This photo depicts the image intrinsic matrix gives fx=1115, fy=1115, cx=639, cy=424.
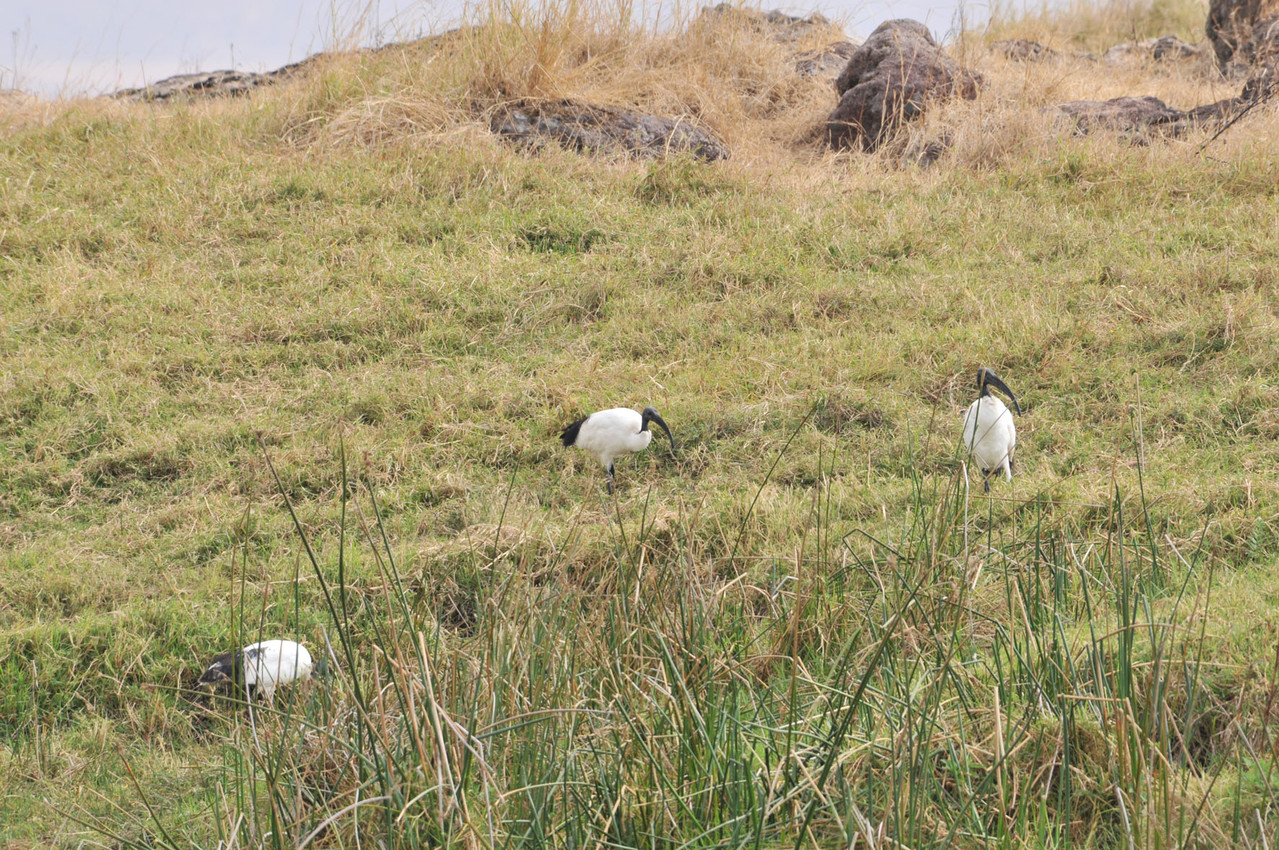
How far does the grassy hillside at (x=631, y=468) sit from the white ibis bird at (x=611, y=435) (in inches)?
6.6

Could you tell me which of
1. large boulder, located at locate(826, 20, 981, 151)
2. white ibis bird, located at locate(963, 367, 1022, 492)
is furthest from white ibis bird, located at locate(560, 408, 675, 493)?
large boulder, located at locate(826, 20, 981, 151)

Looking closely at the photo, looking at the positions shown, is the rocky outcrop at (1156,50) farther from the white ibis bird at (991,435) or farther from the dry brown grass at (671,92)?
the white ibis bird at (991,435)

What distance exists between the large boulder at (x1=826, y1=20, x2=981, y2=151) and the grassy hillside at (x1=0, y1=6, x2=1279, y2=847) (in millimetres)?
376

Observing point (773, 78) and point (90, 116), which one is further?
point (773, 78)

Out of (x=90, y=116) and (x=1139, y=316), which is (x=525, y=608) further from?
(x=90, y=116)

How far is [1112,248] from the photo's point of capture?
302 inches

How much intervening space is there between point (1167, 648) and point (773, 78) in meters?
10.4

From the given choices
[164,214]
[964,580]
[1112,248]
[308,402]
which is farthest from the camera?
[164,214]

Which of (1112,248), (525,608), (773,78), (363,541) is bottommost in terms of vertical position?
(363,541)

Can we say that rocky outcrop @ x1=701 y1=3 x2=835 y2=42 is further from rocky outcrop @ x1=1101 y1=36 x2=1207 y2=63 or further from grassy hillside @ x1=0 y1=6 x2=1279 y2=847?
rocky outcrop @ x1=1101 y1=36 x2=1207 y2=63

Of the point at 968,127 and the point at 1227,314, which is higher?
the point at 968,127

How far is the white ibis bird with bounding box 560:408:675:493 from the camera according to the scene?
18.5 feet

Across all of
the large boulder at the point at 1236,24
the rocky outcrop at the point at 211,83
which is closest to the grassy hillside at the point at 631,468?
the large boulder at the point at 1236,24

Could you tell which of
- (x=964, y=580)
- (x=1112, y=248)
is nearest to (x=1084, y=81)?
(x=1112, y=248)
